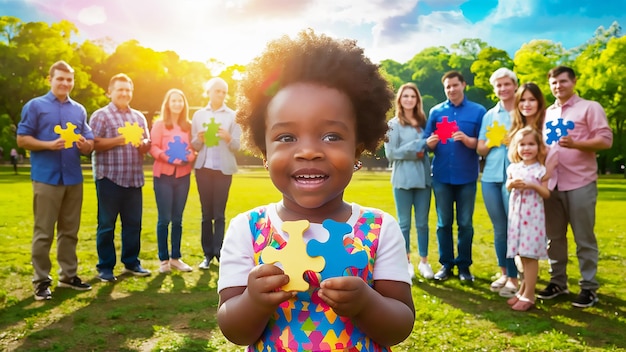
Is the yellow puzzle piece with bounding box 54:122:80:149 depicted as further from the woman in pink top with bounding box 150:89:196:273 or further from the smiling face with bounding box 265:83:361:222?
the smiling face with bounding box 265:83:361:222

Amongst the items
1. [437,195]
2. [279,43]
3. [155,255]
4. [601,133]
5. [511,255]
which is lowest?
[155,255]

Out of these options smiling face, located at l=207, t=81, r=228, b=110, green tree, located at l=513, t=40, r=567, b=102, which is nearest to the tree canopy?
green tree, located at l=513, t=40, r=567, b=102

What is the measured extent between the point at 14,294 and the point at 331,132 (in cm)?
504

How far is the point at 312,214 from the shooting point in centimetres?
179

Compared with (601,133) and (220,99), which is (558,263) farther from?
(220,99)

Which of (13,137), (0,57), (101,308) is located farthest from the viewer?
(13,137)

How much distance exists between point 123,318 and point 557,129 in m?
4.47

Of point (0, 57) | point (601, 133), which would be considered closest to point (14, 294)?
point (601, 133)

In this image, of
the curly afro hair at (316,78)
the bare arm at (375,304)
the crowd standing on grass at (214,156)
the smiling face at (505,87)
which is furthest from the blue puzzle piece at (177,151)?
the bare arm at (375,304)

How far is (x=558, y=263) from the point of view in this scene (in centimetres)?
556

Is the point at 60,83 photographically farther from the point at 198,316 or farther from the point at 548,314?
the point at 548,314

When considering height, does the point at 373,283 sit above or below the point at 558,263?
above

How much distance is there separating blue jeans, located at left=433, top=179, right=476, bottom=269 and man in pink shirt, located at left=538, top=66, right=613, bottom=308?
902 millimetres

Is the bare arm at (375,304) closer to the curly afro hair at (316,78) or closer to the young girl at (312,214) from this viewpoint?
the young girl at (312,214)
